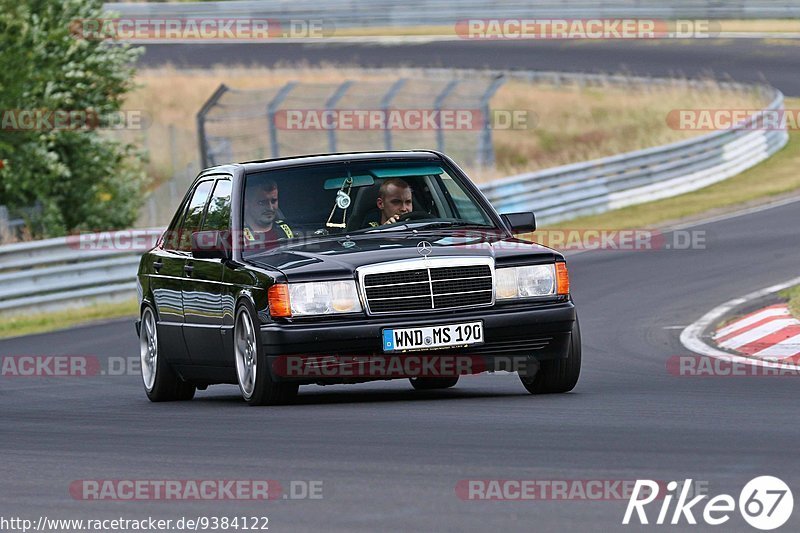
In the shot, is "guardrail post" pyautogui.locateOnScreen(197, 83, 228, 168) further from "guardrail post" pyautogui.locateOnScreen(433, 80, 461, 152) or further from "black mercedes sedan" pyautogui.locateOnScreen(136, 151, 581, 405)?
"black mercedes sedan" pyautogui.locateOnScreen(136, 151, 581, 405)

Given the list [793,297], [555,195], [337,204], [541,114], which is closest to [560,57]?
[541,114]

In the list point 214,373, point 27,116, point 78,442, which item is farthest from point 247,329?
point 27,116

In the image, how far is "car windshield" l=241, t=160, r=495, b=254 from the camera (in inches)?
397

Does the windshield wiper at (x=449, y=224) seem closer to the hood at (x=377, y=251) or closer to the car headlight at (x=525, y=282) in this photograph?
the hood at (x=377, y=251)

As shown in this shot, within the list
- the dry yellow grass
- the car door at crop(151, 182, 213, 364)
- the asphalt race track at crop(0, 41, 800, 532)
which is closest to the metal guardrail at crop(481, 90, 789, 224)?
the dry yellow grass

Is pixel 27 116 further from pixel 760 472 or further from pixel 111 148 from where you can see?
pixel 760 472

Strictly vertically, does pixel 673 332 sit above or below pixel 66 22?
below

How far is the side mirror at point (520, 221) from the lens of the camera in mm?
10344

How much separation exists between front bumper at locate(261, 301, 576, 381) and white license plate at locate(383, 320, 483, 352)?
0.11 ft

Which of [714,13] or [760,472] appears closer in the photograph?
[760,472]

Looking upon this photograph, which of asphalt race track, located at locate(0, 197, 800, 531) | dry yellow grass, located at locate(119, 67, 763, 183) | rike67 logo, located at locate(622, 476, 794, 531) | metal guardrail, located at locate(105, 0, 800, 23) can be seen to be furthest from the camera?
metal guardrail, located at locate(105, 0, 800, 23)

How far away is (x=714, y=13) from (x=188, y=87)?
1561cm

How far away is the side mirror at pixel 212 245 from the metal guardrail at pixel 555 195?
10.8 meters

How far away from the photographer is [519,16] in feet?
164
